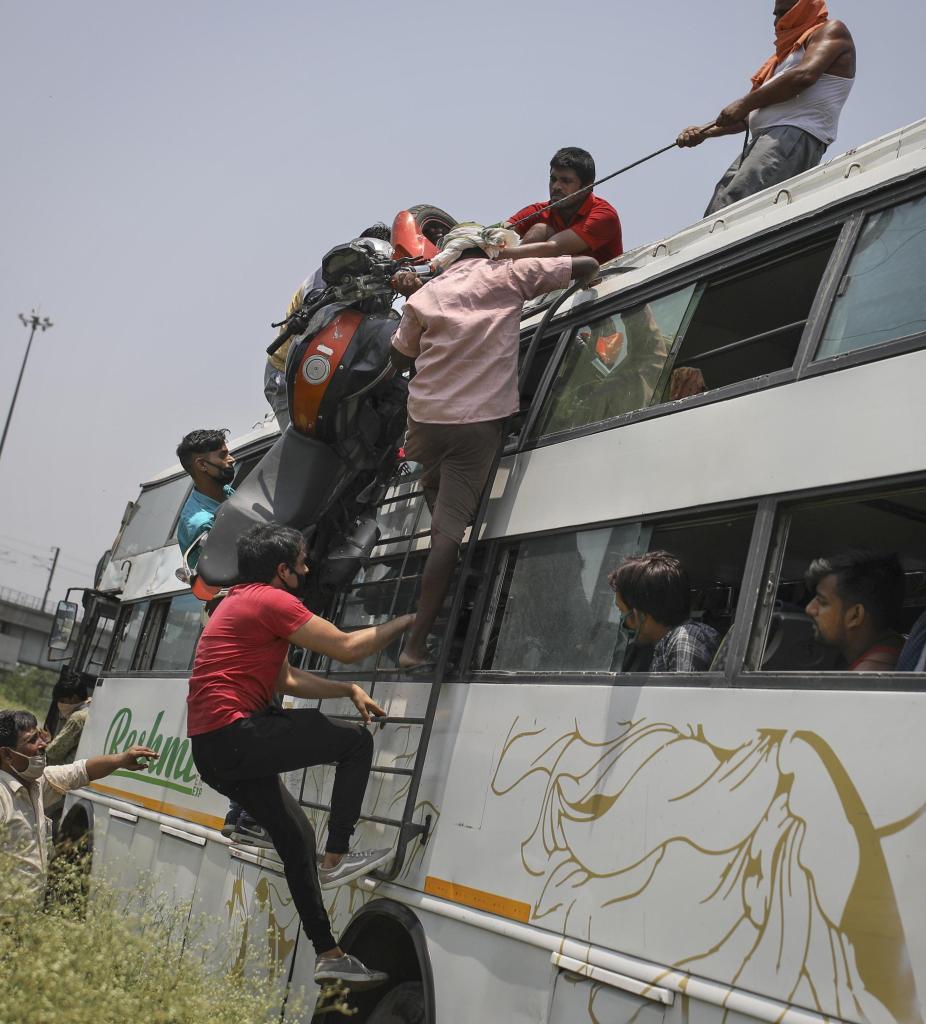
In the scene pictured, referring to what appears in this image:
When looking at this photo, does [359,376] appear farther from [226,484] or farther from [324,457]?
[226,484]

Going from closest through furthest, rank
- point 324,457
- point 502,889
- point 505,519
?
1. point 502,889
2. point 505,519
3. point 324,457

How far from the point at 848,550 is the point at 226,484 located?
454cm

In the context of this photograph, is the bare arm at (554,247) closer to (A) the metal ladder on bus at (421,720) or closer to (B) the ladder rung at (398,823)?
(A) the metal ladder on bus at (421,720)

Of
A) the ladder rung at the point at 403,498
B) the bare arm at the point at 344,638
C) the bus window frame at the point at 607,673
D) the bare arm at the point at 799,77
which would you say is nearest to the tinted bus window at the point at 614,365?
the bus window frame at the point at 607,673

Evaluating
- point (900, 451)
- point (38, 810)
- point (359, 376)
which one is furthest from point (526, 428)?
point (38, 810)

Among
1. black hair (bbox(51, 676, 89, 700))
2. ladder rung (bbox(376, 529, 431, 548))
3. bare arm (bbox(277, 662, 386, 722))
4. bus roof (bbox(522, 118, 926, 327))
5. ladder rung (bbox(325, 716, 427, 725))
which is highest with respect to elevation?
bus roof (bbox(522, 118, 926, 327))

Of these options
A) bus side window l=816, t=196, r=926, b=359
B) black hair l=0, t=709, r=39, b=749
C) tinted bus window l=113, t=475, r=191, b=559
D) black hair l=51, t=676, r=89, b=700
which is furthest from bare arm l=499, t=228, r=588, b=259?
black hair l=51, t=676, r=89, b=700

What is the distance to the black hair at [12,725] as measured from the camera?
5.54 meters

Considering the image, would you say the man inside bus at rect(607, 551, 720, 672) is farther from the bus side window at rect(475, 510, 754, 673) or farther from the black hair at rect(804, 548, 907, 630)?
the black hair at rect(804, 548, 907, 630)

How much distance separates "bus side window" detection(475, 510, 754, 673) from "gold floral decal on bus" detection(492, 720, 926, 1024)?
35cm

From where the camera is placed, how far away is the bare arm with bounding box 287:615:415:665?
4.93 m

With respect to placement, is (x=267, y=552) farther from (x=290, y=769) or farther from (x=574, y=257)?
(x=574, y=257)

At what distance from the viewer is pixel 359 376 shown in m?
5.86

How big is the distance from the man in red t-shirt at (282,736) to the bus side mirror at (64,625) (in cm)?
Answer: 608
